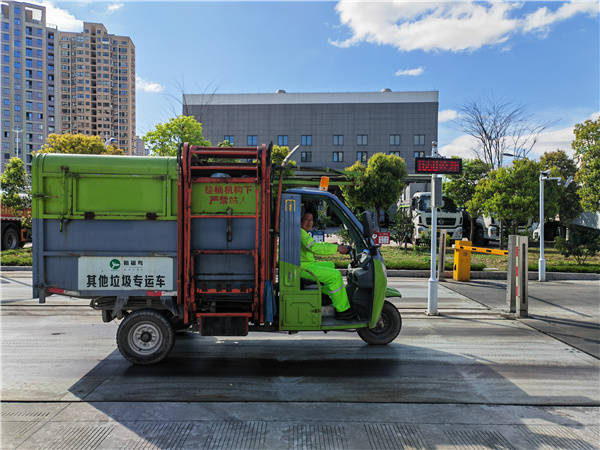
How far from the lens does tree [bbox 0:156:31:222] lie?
21.2 meters

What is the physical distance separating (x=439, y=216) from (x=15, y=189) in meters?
23.4

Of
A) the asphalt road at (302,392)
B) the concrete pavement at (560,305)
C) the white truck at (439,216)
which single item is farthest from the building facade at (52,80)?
the asphalt road at (302,392)

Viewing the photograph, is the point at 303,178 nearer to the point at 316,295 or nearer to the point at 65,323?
the point at 316,295

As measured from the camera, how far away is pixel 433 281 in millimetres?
9273

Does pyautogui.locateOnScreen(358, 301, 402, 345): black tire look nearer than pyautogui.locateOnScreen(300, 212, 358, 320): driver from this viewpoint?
No

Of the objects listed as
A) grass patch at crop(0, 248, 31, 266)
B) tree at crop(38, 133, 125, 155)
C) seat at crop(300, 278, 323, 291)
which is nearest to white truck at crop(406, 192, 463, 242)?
grass patch at crop(0, 248, 31, 266)

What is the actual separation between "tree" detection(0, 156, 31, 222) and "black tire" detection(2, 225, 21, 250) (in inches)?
38.2

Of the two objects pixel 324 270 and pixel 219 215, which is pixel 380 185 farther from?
pixel 219 215

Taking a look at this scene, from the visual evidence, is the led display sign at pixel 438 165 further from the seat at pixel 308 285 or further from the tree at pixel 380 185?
the tree at pixel 380 185

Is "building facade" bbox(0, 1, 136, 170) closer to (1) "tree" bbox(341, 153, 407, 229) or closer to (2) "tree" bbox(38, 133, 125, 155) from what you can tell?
(2) "tree" bbox(38, 133, 125, 155)

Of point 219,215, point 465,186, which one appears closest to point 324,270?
point 219,215

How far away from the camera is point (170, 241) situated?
5.59 meters

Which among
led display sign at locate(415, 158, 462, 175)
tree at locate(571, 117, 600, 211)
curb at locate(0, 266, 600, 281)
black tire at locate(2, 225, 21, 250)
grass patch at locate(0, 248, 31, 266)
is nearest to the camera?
led display sign at locate(415, 158, 462, 175)

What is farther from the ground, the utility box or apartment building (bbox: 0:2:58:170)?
apartment building (bbox: 0:2:58:170)
